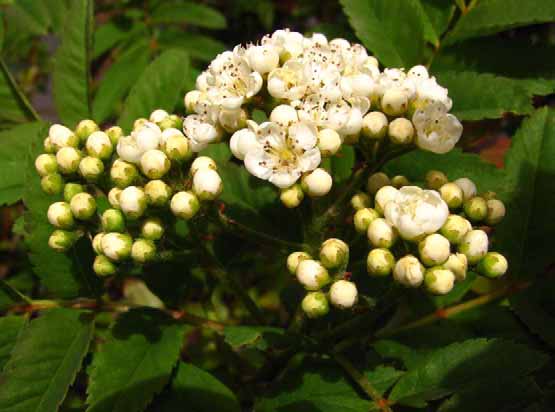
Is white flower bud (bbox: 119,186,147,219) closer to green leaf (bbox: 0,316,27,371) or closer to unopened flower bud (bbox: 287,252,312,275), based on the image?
unopened flower bud (bbox: 287,252,312,275)

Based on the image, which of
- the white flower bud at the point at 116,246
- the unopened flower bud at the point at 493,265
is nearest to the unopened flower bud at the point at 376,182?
the unopened flower bud at the point at 493,265

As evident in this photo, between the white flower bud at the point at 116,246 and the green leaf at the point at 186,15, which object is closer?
the white flower bud at the point at 116,246

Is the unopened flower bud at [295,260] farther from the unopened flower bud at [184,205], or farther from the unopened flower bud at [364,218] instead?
the unopened flower bud at [184,205]

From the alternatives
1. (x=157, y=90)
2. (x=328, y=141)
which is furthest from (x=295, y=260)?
(x=157, y=90)

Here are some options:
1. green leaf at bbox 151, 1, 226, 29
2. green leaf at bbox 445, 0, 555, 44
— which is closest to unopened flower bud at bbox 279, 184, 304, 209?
green leaf at bbox 445, 0, 555, 44

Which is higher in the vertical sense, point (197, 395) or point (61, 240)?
point (61, 240)

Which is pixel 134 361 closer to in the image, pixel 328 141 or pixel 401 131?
pixel 328 141
